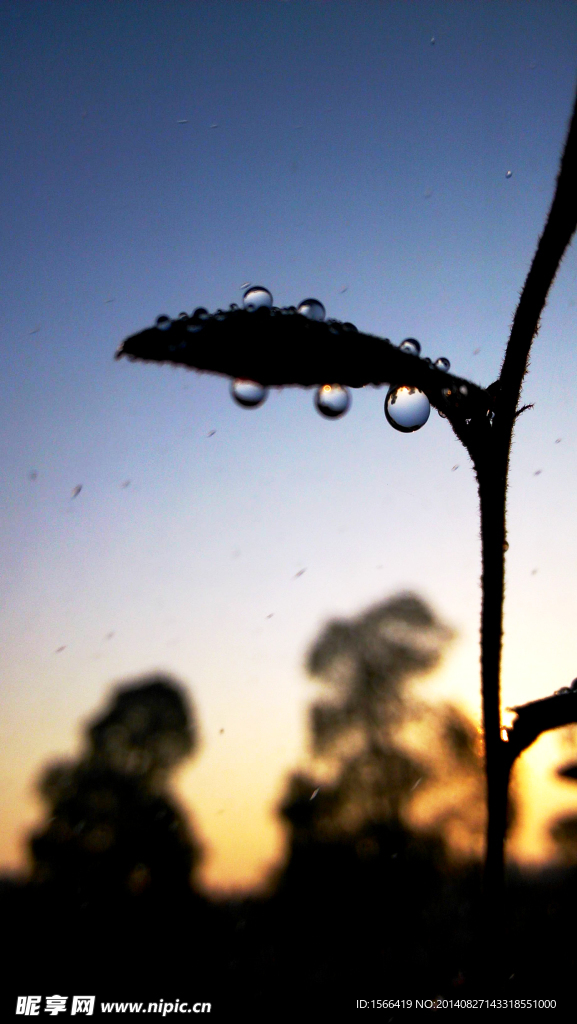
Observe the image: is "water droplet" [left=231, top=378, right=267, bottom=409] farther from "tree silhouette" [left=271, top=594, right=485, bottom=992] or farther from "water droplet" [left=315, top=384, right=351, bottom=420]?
"tree silhouette" [left=271, top=594, right=485, bottom=992]

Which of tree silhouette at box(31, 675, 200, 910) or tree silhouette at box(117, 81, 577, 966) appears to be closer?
tree silhouette at box(117, 81, 577, 966)

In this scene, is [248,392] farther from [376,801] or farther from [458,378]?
[376,801]

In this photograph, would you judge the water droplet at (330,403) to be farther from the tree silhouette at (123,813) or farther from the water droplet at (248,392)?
the tree silhouette at (123,813)

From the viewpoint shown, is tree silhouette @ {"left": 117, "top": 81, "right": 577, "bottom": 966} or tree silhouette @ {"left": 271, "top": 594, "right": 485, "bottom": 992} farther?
tree silhouette @ {"left": 271, "top": 594, "right": 485, "bottom": 992}

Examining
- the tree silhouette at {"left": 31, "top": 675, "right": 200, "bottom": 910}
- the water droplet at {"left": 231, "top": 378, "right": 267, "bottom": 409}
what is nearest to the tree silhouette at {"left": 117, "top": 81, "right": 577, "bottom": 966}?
the water droplet at {"left": 231, "top": 378, "right": 267, "bottom": 409}

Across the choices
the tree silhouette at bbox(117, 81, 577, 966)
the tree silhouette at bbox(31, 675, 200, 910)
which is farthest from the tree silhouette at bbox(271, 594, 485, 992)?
the tree silhouette at bbox(117, 81, 577, 966)

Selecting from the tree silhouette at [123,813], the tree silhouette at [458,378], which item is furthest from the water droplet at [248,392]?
the tree silhouette at [123,813]

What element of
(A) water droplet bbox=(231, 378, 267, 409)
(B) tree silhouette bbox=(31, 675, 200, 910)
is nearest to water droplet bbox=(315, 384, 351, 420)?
(A) water droplet bbox=(231, 378, 267, 409)

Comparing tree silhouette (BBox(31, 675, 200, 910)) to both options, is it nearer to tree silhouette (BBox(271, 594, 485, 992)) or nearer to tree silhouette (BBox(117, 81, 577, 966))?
tree silhouette (BBox(271, 594, 485, 992))
